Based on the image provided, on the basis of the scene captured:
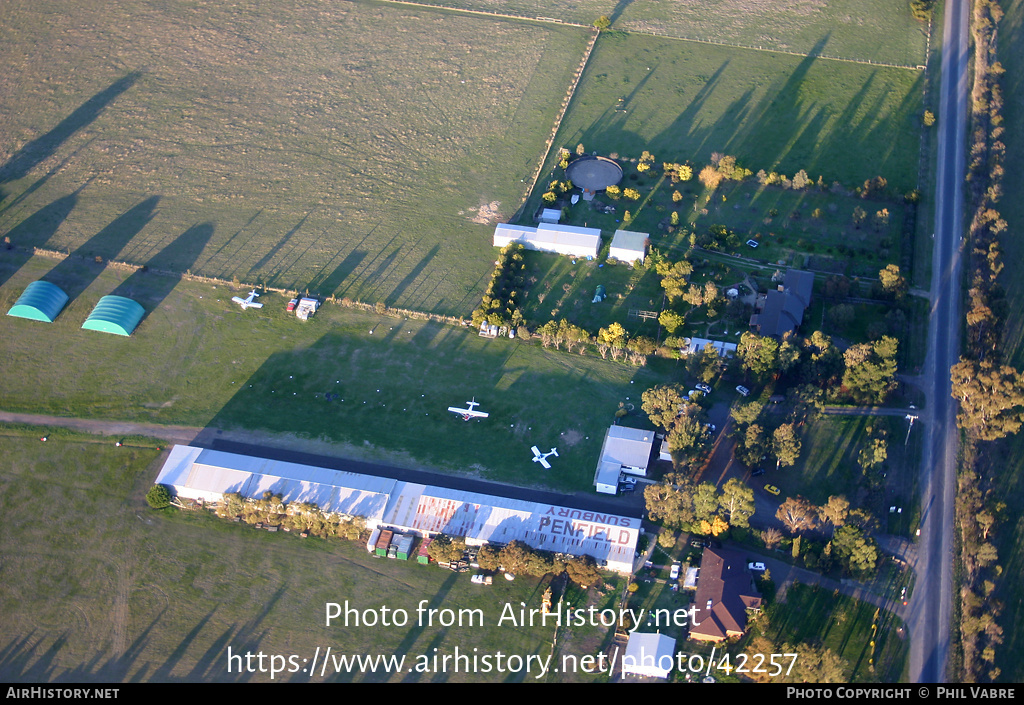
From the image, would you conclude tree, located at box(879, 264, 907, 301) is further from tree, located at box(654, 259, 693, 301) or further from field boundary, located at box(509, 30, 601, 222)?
field boundary, located at box(509, 30, 601, 222)

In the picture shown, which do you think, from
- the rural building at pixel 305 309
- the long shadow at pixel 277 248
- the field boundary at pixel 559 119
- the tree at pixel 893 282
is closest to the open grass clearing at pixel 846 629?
the tree at pixel 893 282

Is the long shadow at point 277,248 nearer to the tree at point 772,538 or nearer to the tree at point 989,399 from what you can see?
the tree at point 772,538

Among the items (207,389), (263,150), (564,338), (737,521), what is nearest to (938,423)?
(737,521)

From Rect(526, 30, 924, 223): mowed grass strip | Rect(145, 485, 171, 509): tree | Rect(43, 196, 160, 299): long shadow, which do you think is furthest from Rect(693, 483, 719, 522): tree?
Rect(43, 196, 160, 299): long shadow

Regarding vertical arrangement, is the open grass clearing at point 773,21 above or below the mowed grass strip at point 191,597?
above

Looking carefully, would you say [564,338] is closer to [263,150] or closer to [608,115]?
[608,115]
